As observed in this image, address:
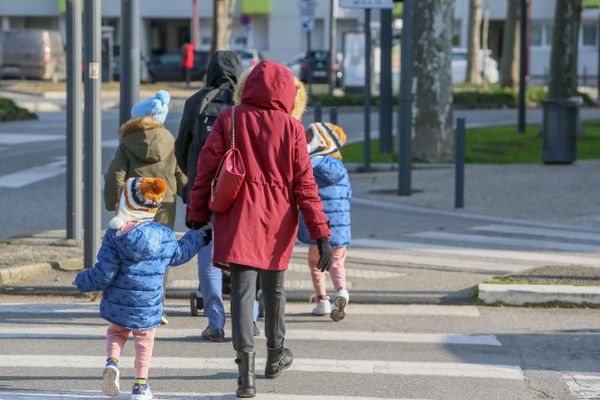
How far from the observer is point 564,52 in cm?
2564

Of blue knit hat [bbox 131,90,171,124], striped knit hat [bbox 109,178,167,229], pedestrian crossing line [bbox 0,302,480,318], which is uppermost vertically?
blue knit hat [bbox 131,90,171,124]

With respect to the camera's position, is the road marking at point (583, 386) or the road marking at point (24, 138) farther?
the road marking at point (24, 138)

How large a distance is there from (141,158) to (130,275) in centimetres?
212

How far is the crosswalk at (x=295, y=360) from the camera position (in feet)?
22.6

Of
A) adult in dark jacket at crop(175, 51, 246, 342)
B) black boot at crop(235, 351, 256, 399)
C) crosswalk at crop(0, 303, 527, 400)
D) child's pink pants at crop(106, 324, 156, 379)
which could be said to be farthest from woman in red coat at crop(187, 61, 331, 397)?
adult in dark jacket at crop(175, 51, 246, 342)

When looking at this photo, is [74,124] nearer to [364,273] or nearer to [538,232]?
[364,273]

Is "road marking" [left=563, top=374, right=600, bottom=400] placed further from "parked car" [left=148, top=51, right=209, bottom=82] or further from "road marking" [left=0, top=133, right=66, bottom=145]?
"parked car" [left=148, top=51, right=209, bottom=82]

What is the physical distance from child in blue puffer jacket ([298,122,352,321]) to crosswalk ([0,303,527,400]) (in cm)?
17

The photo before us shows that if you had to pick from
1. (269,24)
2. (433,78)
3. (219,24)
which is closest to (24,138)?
(433,78)

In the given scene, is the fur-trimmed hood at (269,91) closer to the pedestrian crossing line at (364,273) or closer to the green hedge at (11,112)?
the pedestrian crossing line at (364,273)

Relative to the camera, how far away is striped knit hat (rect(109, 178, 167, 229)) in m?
6.37

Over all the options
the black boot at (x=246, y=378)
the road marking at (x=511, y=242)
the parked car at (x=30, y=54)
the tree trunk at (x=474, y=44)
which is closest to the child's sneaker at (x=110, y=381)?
the black boot at (x=246, y=378)

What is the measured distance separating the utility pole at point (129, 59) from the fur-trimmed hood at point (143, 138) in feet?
8.77

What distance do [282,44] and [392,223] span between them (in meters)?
50.9
